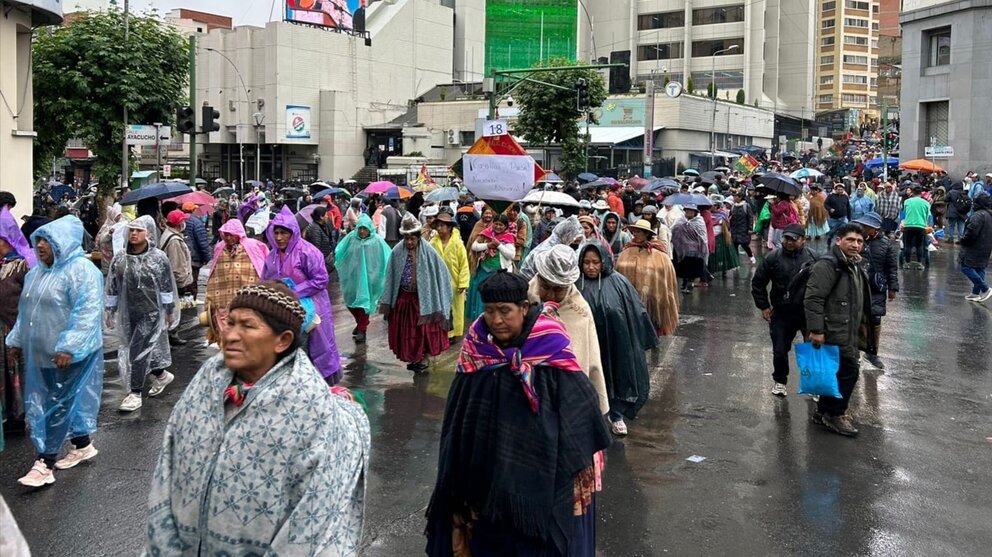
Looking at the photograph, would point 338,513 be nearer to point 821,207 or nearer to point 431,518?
point 431,518

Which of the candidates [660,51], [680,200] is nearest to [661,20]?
[660,51]

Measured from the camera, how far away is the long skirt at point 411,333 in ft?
32.9

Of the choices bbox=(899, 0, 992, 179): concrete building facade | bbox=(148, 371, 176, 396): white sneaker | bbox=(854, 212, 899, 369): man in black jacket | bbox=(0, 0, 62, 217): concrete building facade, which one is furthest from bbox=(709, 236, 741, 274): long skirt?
bbox=(899, 0, 992, 179): concrete building facade

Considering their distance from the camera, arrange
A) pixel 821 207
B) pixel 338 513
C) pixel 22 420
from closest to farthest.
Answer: pixel 338 513 → pixel 22 420 → pixel 821 207

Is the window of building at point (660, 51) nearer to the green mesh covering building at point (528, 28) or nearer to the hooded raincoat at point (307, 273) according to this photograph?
the green mesh covering building at point (528, 28)

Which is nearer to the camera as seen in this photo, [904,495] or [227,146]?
[904,495]

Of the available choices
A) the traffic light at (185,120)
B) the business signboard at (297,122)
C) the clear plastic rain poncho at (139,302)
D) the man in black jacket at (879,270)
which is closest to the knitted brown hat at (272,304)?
the clear plastic rain poncho at (139,302)

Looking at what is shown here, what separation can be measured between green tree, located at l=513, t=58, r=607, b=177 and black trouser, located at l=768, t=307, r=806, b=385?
31.9 metres

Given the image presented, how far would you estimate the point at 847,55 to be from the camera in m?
93.6

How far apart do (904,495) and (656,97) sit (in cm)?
4561

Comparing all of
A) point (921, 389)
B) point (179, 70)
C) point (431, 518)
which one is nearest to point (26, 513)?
point (431, 518)

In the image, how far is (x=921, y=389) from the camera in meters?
9.52

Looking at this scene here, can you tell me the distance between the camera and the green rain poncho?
11039mm

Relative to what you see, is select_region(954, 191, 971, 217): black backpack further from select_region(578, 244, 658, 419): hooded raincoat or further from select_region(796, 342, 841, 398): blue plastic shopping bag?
select_region(578, 244, 658, 419): hooded raincoat
